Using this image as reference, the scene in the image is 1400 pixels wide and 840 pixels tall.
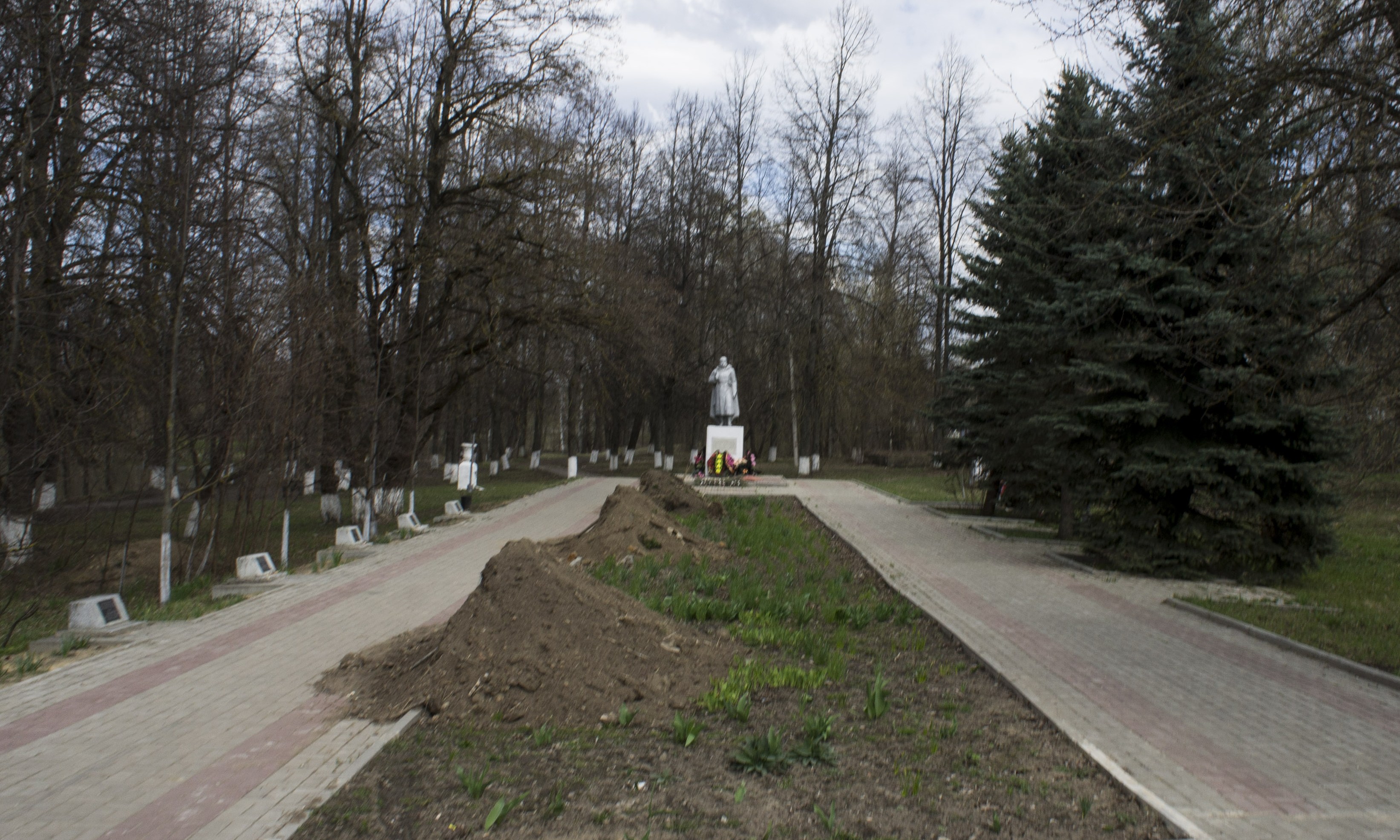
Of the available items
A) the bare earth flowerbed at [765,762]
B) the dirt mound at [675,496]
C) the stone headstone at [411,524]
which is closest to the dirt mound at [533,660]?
the bare earth flowerbed at [765,762]

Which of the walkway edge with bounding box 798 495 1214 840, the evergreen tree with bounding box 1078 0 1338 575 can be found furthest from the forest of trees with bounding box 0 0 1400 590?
the walkway edge with bounding box 798 495 1214 840

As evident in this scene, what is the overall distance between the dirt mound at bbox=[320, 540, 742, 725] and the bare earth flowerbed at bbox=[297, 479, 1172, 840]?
4 centimetres

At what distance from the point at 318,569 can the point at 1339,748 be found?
417 inches

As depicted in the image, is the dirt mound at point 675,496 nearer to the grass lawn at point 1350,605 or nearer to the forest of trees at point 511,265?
the forest of trees at point 511,265

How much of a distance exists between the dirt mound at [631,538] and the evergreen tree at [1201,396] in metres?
5.34

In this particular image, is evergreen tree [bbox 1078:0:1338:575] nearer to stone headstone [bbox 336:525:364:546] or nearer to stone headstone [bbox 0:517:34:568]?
stone headstone [bbox 336:525:364:546]

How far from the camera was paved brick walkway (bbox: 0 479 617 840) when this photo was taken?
4285 mm

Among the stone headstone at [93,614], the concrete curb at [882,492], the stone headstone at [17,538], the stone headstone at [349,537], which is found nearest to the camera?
the stone headstone at [93,614]

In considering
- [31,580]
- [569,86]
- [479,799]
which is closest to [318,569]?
[31,580]

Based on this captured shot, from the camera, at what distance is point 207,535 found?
12125mm

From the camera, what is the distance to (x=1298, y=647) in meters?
7.74

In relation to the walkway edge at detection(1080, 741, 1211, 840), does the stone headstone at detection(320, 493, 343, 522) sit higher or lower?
higher

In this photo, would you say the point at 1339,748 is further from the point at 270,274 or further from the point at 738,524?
the point at 270,274

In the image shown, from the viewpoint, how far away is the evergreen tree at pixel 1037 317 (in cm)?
1259
